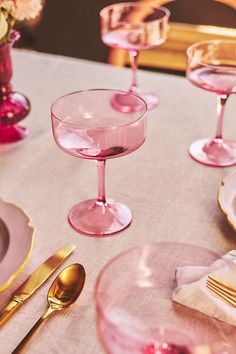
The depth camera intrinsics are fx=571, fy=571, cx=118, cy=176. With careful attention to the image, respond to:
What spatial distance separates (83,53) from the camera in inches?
106

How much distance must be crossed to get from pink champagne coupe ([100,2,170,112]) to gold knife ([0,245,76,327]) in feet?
1.65

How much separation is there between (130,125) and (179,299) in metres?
0.24

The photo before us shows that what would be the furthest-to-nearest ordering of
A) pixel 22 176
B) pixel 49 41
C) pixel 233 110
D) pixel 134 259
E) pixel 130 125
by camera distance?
pixel 49 41, pixel 233 110, pixel 22 176, pixel 130 125, pixel 134 259

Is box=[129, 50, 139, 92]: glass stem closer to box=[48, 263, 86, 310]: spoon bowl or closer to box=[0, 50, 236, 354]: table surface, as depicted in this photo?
box=[0, 50, 236, 354]: table surface

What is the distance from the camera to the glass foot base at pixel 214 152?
96 cm

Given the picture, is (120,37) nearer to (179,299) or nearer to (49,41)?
(179,299)

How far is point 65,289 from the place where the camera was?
26.8 inches

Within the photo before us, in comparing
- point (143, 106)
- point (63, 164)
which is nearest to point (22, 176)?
point (63, 164)

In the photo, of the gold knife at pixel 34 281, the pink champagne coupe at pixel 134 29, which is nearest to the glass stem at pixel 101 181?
the gold knife at pixel 34 281

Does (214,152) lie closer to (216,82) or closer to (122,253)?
(216,82)

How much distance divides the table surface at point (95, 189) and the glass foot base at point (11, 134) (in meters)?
0.02

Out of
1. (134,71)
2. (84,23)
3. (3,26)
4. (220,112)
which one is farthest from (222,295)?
(84,23)

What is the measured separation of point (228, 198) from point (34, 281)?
31cm

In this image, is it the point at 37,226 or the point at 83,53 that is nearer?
the point at 37,226
